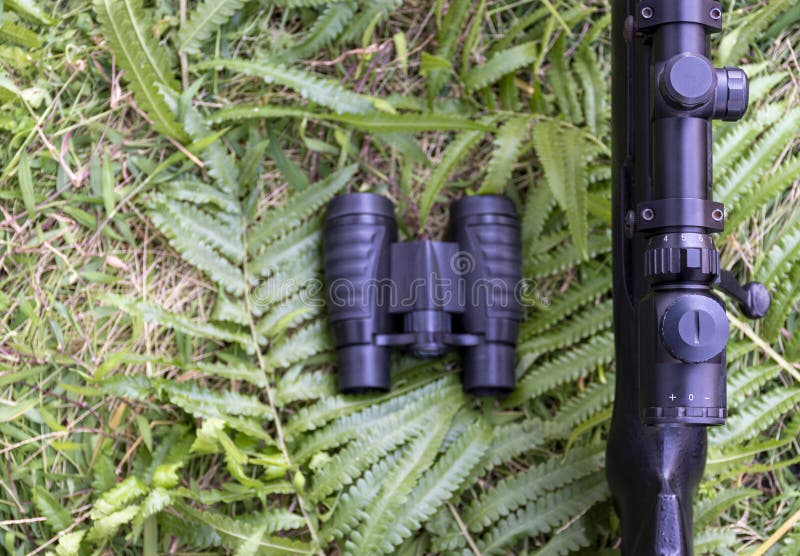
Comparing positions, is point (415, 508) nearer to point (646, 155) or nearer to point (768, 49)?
point (646, 155)

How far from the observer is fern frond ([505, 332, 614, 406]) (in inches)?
94.5

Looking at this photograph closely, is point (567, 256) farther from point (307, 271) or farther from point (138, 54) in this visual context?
point (138, 54)

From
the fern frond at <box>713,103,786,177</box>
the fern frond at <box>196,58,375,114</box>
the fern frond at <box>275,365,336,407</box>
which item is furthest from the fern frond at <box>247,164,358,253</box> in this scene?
the fern frond at <box>713,103,786,177</box>

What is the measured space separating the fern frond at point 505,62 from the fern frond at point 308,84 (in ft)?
1.17

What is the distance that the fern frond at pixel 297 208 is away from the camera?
8.32ft

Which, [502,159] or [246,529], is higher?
[502,159]

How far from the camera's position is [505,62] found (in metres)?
2.56

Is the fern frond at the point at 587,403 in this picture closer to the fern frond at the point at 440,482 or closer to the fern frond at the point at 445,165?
the fern frond at the point at 440,482

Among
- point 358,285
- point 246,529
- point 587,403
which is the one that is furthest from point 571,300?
point 246,529

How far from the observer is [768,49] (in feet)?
8.65

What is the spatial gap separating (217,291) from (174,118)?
556mm

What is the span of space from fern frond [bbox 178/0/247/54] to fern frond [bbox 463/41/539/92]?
782 millimetres

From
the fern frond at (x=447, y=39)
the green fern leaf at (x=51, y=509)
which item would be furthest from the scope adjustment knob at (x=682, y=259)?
the green fern leaf at (x=51, y=509)

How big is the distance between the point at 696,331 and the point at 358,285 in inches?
40.1
